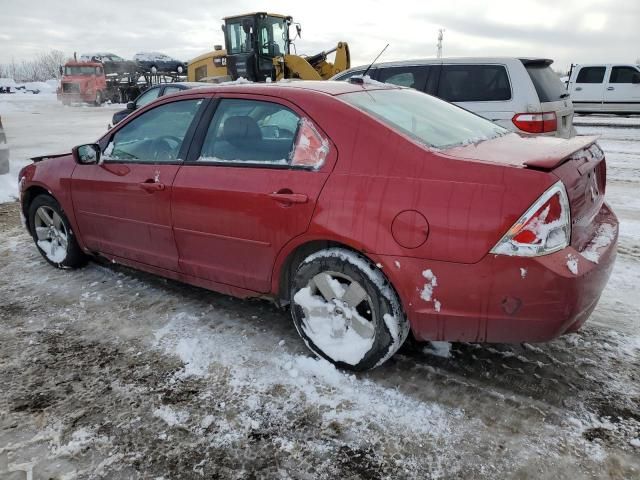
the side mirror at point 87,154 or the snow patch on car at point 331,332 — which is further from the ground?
the side mirror at point 87,154

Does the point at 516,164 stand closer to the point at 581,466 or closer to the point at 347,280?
the point at 347,280

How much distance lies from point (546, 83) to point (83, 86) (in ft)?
97.9

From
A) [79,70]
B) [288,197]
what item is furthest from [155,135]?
[79,70]

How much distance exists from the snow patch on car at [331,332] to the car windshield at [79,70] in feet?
107

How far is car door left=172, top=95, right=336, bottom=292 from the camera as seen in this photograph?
9.18ft

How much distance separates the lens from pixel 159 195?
134 inches

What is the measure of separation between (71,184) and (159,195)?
117 centimetres

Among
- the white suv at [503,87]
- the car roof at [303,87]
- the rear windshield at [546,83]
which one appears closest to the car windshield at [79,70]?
the white suv at [503,87]

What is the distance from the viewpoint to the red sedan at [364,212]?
2.29 meters

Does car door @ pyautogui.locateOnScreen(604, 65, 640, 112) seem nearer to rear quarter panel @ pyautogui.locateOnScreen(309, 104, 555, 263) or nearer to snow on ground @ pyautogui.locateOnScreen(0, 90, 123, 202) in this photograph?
snow on ground @ pyautogui.locateOnScreen(0, 90, 123, 202)

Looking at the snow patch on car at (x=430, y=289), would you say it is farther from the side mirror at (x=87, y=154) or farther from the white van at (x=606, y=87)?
the white van at (x=606, y=87)

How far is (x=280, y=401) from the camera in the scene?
8.49ft

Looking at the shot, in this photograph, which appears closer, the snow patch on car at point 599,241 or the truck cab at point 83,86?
the snow patch on car at point 599,241

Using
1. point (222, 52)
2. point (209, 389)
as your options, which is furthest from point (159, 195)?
point (222, 52)
